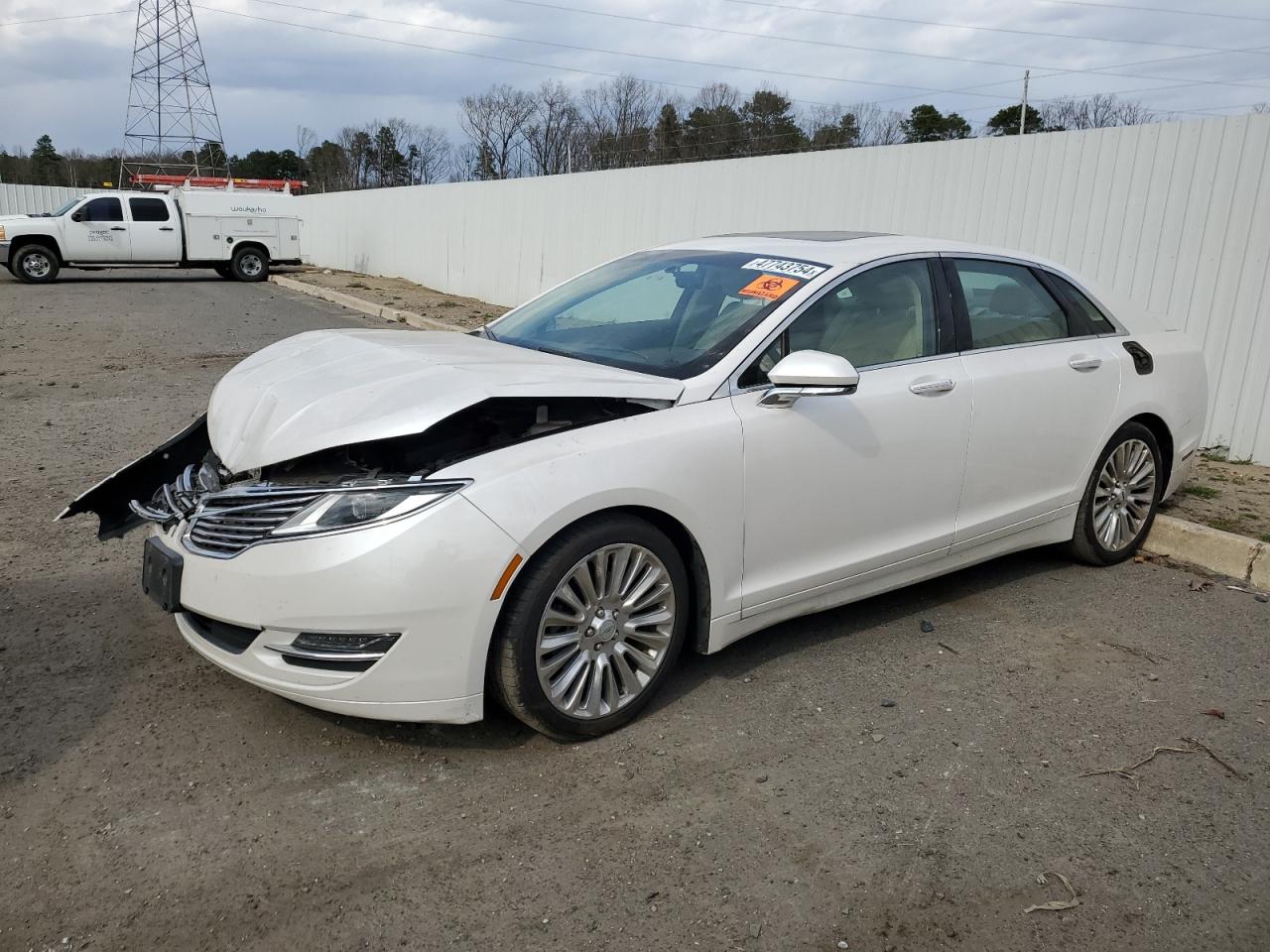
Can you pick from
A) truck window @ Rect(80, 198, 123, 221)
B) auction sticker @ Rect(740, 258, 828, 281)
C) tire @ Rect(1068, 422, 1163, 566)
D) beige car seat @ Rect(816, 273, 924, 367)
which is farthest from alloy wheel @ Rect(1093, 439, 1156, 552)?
truck window @ Rect(80, 198, 123, 221)

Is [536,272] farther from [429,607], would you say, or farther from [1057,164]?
[429,607]

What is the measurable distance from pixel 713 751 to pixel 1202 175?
20.8 ft

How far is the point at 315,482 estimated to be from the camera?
336cm

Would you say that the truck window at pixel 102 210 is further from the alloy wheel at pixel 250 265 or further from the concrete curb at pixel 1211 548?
the concrete curb at pixel 1211 548

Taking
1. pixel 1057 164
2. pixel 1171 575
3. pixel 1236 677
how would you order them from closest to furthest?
pixel 1236 677
pixel 1171 575
pixel 1057 164

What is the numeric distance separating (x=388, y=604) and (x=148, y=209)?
23.1 meters

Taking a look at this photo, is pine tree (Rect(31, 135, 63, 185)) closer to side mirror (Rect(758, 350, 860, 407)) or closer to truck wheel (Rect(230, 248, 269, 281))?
truck wheel (Rect(230, 248, 269, 281))

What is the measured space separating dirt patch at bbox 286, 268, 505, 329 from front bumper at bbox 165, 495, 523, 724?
1181 centimetres

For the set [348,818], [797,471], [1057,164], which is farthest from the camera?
[1057,164]

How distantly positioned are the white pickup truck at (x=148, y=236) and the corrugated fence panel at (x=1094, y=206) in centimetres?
1312

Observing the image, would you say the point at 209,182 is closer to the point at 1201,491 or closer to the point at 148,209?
the point at 148,209

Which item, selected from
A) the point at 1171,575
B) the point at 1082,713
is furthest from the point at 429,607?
the point at 1171,575

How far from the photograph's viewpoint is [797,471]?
3.83 metres

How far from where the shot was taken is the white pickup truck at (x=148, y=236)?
22.0 meters
